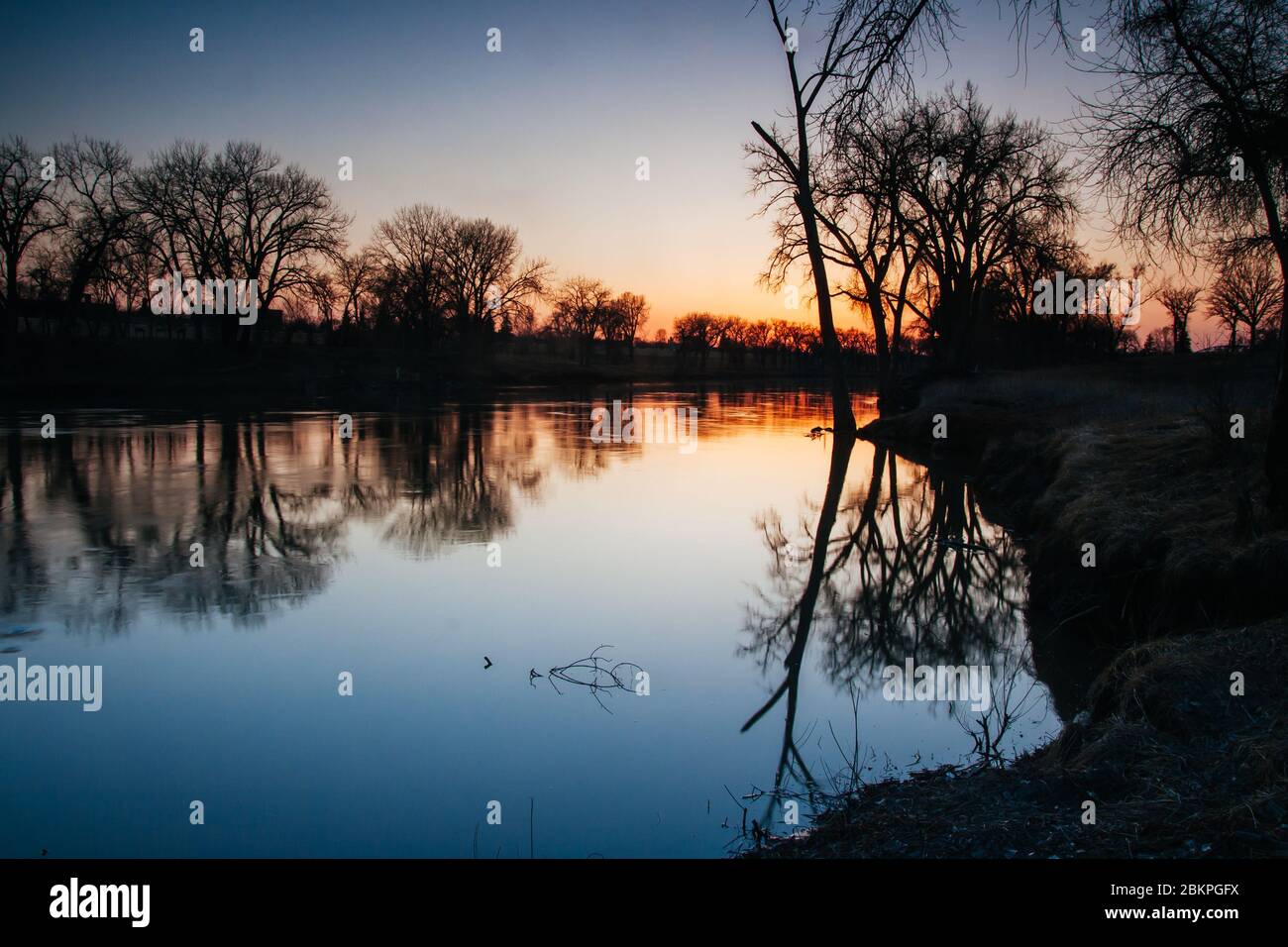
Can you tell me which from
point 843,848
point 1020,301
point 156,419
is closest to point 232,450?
point 156,419

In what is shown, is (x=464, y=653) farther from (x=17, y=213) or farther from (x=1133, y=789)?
(x=17, y=213)

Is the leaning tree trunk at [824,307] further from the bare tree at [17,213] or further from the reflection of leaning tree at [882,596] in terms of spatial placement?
the bare tree at [17,213]

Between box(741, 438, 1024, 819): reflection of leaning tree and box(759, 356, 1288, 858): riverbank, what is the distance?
53 cm

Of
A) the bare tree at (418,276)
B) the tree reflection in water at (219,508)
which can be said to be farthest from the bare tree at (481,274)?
the tree reflection in water at (219,508)

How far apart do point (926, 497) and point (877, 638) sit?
30.2 feet

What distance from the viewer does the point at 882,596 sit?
9.27m

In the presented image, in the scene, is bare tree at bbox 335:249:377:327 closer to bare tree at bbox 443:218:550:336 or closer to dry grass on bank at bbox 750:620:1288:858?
bare tree at bbox 443:218:550:336

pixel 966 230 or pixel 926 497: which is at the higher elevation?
pixel 966 230

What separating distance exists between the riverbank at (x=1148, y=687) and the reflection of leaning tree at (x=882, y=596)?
1.75ft

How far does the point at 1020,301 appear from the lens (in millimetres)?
67562

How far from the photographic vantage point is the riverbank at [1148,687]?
151 inches

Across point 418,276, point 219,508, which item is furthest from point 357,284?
point 219,508

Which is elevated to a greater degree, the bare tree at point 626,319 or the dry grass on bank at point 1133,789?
the bare tree at point 626,319

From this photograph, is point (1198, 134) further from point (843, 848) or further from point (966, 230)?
point (966, 230)
